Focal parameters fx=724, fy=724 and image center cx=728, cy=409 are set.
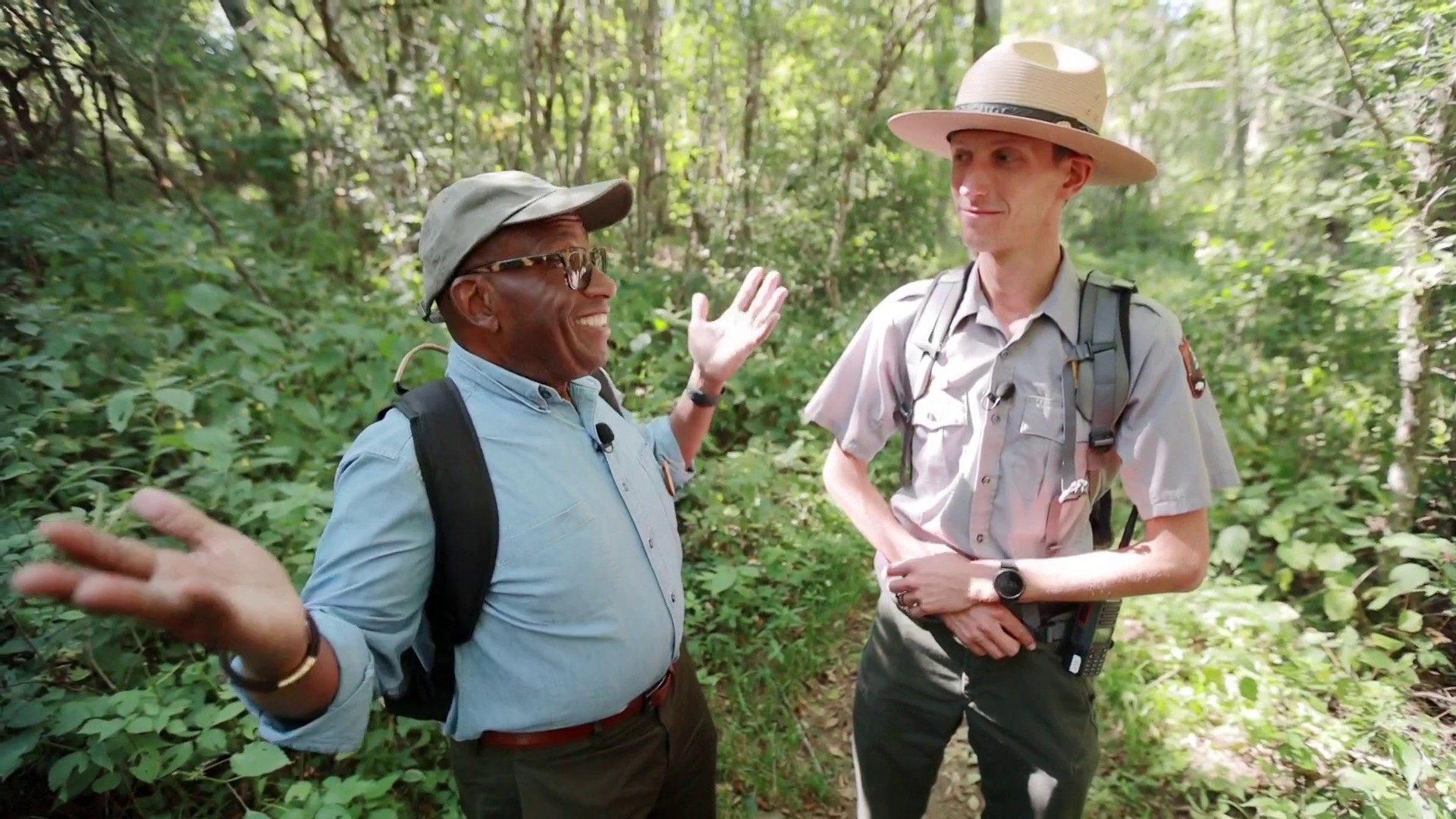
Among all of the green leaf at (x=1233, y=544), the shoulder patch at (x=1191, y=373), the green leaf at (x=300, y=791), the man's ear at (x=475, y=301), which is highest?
the man's ear at (x=475, y=301)

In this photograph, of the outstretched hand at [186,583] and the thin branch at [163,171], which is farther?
the thin branch at [163,171]

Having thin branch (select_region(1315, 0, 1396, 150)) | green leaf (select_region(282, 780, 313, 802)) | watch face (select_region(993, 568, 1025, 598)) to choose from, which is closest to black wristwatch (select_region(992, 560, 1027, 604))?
watch face (select_region(993, 568, 1025, 598))

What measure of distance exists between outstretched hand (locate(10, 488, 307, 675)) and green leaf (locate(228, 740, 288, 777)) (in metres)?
1.35

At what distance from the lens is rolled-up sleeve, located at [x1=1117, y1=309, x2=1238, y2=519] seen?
1695 millimetres

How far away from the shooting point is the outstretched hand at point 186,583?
877mm

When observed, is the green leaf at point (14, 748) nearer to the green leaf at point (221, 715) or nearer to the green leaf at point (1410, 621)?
the green leaf at point (221, 715)

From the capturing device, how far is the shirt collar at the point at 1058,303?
1860mm

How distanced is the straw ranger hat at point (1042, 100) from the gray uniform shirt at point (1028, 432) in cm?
31

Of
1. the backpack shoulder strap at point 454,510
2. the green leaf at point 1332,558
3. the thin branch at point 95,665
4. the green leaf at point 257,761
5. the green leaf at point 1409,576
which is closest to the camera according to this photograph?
the backpack shoulder strap at point 454,510

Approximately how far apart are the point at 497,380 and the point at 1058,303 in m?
1.43

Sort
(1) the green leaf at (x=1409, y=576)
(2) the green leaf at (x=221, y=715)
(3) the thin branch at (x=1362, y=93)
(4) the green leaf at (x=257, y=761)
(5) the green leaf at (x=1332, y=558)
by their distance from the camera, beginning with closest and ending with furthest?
1. (4) the green leaf at (x=257, y=761)
2. (2) the green leaf at (x=221, y=715)
3. (1) the green leaf at (x=1409, y=576)
4. (3) the thin branch at (x=1362, y=93)
5. (5) the green leaf at (x=1332, y=558)

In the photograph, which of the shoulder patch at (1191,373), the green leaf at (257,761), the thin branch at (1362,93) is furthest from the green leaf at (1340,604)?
the green leaf at (257,761)

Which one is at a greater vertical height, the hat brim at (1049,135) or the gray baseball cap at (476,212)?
the hat brim at (1049,135)

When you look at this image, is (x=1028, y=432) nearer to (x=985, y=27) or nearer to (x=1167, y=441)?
(x=1167, y=441)
